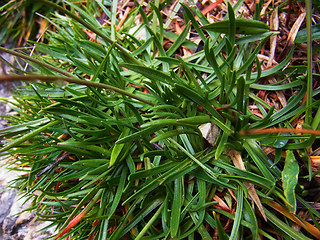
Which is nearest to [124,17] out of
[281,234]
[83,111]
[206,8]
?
[206,8]

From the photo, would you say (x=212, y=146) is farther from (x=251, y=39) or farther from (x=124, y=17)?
(x=124, y=17)

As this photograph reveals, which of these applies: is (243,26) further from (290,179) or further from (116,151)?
(116,151)

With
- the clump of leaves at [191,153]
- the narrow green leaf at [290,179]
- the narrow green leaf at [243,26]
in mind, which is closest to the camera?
the narrow green leaf at [290,179]

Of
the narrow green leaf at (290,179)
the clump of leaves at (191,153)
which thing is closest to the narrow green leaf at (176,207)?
the clump of leaves at (191,153)

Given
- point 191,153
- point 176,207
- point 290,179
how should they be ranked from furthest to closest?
1. point 191,153
2. point 176,207
3. point 290,179

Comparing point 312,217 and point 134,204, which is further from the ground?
point 134,204

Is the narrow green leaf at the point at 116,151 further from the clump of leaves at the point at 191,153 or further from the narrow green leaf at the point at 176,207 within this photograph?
the narrow green leaf at the point at 176,207

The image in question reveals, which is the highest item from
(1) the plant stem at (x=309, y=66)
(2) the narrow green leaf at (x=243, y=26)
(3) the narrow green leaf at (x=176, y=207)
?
(2) the narrow green leaf at (x=243, y=26)

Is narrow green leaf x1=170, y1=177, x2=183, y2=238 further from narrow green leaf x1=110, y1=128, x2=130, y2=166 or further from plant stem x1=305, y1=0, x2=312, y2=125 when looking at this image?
plant stem x1=305, y1=0, x2=312, y2=125

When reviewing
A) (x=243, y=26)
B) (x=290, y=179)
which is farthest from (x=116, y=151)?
(x=243, y=26)

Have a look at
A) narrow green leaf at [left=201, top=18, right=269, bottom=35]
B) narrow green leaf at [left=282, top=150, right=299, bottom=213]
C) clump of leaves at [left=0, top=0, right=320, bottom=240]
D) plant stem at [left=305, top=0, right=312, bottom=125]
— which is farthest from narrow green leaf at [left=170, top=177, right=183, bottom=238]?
narrow green leaf at [left=201, top=18, right=269, bottom=35]

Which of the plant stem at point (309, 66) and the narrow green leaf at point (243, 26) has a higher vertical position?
the narrow green leaf at point (243, 26)
